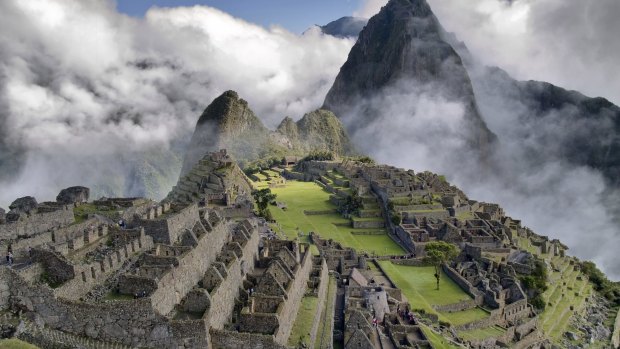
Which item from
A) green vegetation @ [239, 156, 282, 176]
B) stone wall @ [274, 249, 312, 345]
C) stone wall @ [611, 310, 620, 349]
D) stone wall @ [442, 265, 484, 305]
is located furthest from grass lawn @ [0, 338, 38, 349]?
green vegetation @ [239, 156, 282, 176]

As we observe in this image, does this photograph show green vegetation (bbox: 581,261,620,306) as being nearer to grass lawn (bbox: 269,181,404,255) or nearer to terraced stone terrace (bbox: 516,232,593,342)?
terraced stone terrace (bbox: 516,232,593,342)

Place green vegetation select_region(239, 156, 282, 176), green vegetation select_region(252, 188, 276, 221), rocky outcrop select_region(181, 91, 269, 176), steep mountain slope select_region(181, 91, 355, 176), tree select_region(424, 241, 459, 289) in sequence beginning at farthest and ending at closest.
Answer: rocky outcrop select_region(181, 91, 269, 176) → steep mountain slope select_region(181, 91, 355, 176) → green vegetation select_region(239, 156, 282, 176) → green vegetation select_region(252, 188, 276, 221) → tree select_region(424, 241, 459, 289)

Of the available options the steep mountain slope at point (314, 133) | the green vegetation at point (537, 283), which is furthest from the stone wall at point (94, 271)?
the steep mountain slope at point (314, 133)

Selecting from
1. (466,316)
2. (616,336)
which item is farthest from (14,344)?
(616,336)

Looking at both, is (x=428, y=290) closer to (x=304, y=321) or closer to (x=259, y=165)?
(x=304, y=321)

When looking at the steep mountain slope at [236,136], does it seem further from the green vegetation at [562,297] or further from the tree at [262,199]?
the green vegetation at [562,297]

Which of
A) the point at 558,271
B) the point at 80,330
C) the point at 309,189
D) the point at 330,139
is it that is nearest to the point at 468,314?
the point at 558,271

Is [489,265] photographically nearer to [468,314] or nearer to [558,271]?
[468,314]
